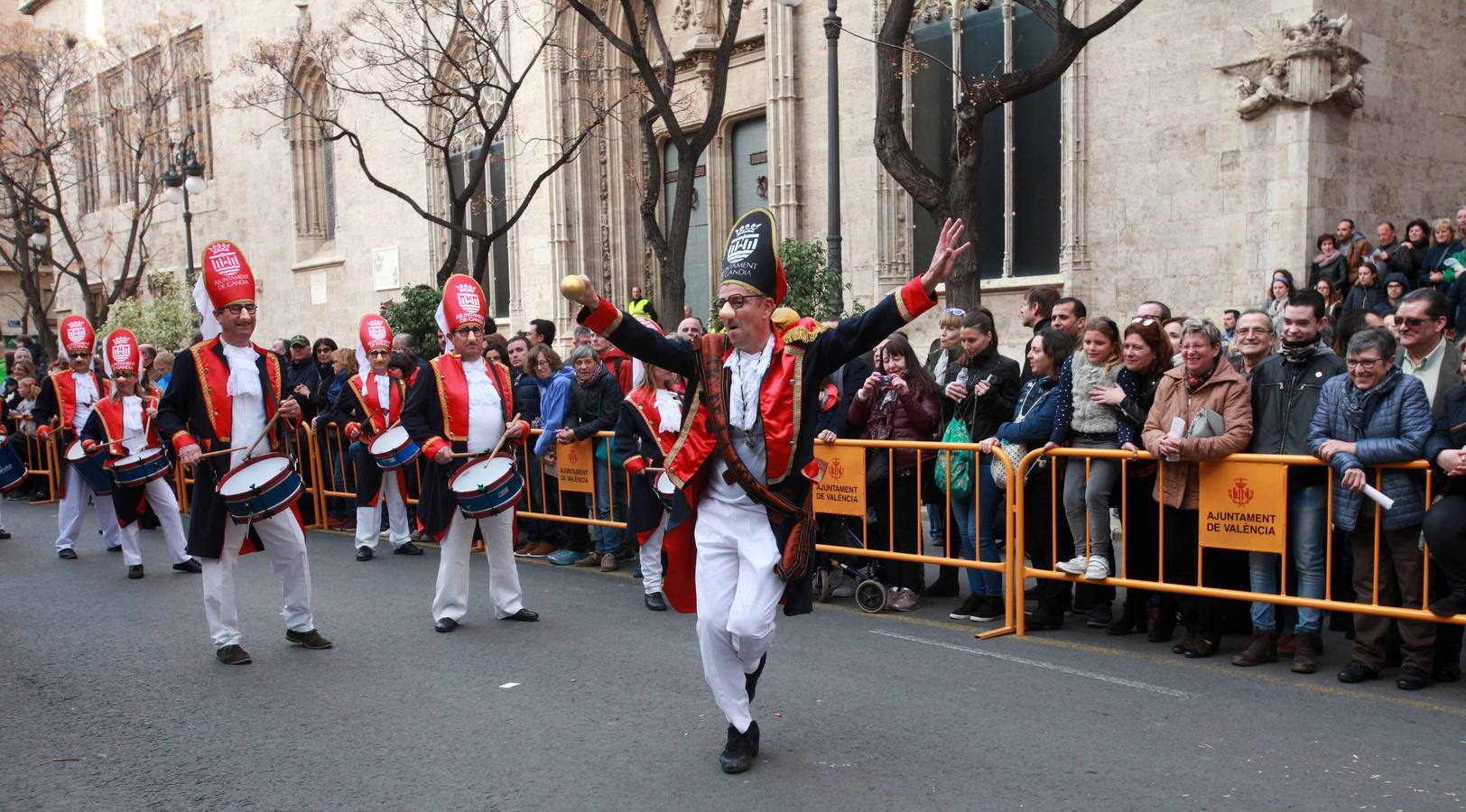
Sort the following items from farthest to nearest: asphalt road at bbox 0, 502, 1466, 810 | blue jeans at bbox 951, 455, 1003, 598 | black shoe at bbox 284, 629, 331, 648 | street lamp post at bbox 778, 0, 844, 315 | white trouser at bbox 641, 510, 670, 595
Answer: street lamp post at bbox 778, 0, 844, 315
white trouser at bbox 641, 510, 670, 595
blue jeans at bbox 951, 455, 1003, 598
black shoe at bbox 284, 629, 331, 648
asphalt road at bbox 0, 502, 1466, 810

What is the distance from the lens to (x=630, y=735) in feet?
17.2

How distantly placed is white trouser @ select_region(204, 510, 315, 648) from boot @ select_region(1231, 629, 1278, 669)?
5482 millimetres

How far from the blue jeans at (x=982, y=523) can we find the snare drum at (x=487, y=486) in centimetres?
292

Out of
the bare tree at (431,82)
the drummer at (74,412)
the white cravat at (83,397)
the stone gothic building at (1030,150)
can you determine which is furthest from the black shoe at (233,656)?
the bare tree at (431,82)

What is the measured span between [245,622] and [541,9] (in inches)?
720

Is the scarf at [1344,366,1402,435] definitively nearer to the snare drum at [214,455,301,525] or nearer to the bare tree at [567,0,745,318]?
the snare drum at [214,455,301,525]

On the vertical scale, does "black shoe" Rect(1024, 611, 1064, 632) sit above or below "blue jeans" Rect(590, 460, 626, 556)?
below

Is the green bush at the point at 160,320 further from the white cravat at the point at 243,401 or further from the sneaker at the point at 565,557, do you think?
the white cravat at the point at 243,401

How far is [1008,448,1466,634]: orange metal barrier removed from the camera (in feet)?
18.6

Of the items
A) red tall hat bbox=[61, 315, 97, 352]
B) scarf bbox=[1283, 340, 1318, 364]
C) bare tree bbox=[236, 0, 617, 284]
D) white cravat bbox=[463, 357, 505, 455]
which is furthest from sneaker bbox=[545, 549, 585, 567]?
bare tree bbox=[236, 0, 617, 284]

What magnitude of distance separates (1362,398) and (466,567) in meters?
5.45

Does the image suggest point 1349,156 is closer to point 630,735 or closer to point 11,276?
point 630,735

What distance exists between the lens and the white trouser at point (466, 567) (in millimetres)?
7496

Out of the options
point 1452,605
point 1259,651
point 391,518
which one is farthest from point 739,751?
→ point 391,518
